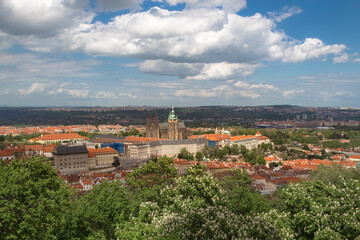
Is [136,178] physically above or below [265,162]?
above

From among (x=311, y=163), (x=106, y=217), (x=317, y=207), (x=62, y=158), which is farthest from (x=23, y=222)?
(x=311, y=163)

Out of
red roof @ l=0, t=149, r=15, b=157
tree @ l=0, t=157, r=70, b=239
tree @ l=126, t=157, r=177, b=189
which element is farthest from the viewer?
red roof @ l=0, t=149, r=15, b=157

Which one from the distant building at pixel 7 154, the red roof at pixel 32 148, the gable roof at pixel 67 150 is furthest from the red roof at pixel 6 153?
the gable roof at pixel 67 150

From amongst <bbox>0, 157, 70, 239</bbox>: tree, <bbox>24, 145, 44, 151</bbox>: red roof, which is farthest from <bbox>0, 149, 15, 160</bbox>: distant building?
<bbox>0, 157, 70, 239</bbox>: tree

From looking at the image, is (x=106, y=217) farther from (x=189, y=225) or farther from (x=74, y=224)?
(x=189, y=225)

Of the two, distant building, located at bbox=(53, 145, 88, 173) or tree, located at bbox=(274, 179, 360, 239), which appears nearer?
tree, located at bbox=(274, 179, 360, 239)

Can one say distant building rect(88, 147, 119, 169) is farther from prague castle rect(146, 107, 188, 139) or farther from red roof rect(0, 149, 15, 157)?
prague castle rect(146, 107, 188, 139)

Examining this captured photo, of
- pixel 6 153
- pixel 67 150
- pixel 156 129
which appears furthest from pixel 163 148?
pixel 6 153
